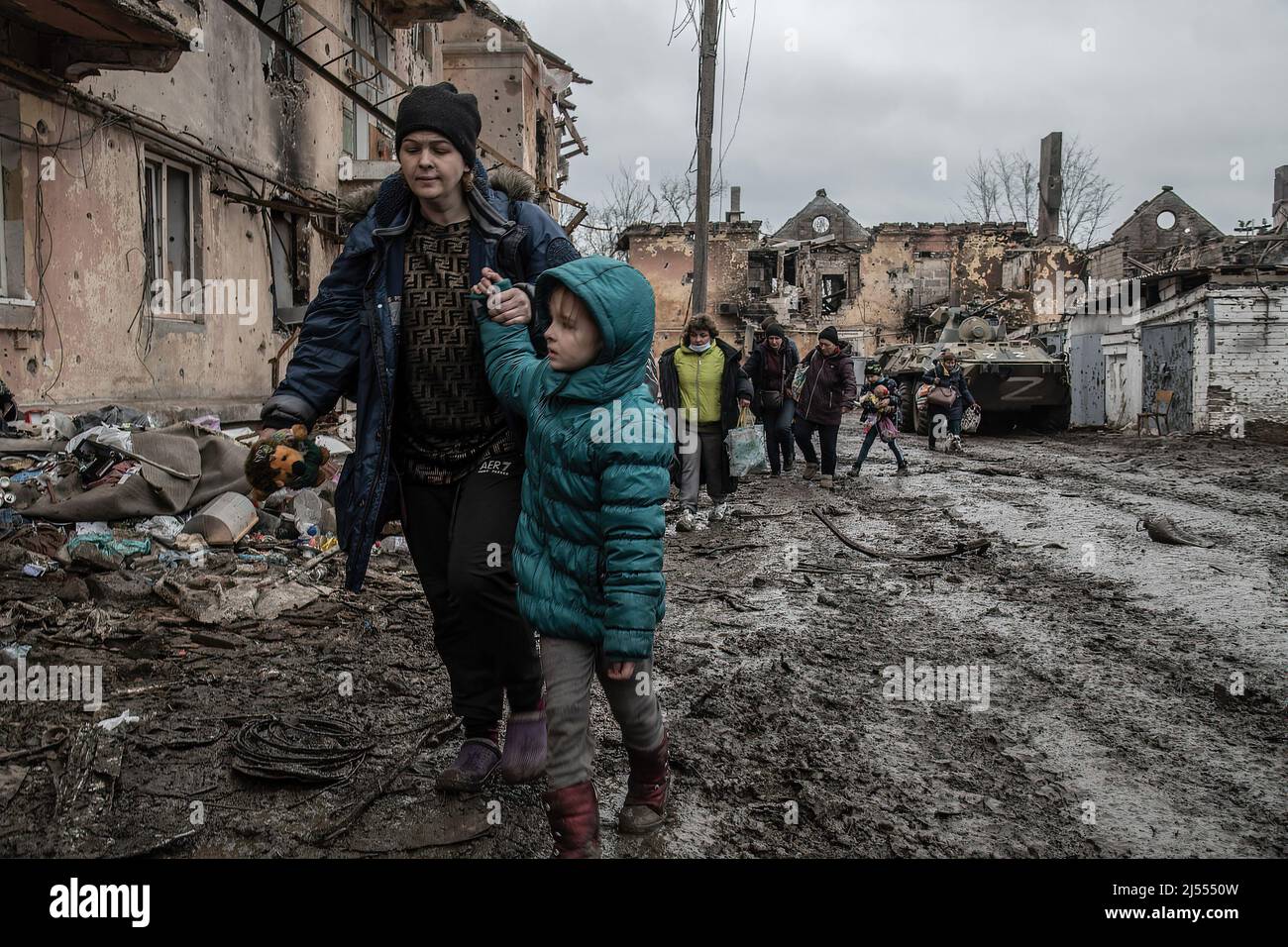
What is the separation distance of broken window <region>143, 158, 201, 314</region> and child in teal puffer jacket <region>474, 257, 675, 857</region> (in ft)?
27.6

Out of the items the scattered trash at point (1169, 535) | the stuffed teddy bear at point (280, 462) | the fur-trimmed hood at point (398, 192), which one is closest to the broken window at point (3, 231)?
the fur-trimmed hood at point (398, 192)

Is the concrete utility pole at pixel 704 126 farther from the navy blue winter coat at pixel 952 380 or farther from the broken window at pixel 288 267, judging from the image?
the broken window at pixel 288 267

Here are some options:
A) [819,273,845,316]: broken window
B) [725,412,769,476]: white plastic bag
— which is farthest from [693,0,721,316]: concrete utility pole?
[819,273,845,316]: broken window

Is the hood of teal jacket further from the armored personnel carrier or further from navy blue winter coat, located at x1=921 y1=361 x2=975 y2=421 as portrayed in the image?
the armored personnel carrier

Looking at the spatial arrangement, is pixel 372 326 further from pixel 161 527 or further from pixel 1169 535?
pixel 1169 535

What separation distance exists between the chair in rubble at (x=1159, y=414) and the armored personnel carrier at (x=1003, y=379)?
1461 mm

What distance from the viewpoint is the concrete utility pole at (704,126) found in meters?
13.4

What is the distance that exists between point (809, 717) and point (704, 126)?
448 inches

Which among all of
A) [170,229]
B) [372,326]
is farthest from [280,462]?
[170,229]

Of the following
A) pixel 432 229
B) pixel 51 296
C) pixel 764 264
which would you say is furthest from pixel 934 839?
pixel 764 264

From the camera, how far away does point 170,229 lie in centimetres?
1023

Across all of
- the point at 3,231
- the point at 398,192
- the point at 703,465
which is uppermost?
the point at 3,231

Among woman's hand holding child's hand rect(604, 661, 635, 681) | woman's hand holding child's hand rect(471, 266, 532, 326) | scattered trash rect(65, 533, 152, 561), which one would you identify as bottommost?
scattered trash rect(65, 533, 152, 561)

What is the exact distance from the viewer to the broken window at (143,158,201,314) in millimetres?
9641
